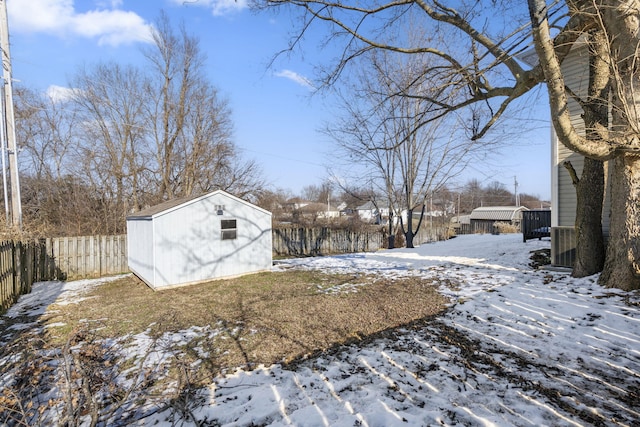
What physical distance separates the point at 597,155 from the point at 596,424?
397 centimetres

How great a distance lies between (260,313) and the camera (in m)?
5.18

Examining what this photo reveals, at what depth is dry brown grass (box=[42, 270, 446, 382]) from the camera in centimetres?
383

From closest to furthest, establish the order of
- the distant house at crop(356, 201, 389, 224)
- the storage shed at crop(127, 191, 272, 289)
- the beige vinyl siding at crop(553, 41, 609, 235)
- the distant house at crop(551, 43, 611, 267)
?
the distant house at crop(551, 43, 611, 267)
the beige vinyl siding at crop(553, 41, 609, 235)
the storage shed at crop(127, 191, 272, 289)
the distant house at crop(356, 201, 389, 224)

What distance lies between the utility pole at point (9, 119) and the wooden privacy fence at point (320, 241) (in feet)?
31.3

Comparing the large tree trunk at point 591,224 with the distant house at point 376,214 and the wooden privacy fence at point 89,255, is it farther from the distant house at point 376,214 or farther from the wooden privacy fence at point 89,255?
the wooden privacy fence at point 89,255

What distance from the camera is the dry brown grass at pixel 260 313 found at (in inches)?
151

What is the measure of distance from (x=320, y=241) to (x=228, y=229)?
851cm

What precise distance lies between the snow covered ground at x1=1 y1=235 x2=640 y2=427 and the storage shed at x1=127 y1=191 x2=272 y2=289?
5.47 m

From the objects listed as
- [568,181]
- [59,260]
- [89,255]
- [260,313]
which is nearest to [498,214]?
[568,181]

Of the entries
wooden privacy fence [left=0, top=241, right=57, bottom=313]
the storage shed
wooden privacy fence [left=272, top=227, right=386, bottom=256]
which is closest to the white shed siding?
the storage shed

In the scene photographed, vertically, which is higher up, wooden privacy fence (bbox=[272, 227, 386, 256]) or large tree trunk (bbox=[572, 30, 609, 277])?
large tree trunk (bbox=[572, 30, 609, 277])

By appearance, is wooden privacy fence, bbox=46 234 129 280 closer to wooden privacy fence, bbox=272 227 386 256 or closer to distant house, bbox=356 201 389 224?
wooden privacy fence, bbox=272 227 386 256

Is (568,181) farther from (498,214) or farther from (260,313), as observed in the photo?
(498,214)

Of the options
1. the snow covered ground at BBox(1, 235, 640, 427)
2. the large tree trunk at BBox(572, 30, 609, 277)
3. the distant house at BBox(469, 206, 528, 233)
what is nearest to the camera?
the snow covered ground at BBox(1, 235, 640, 427)
